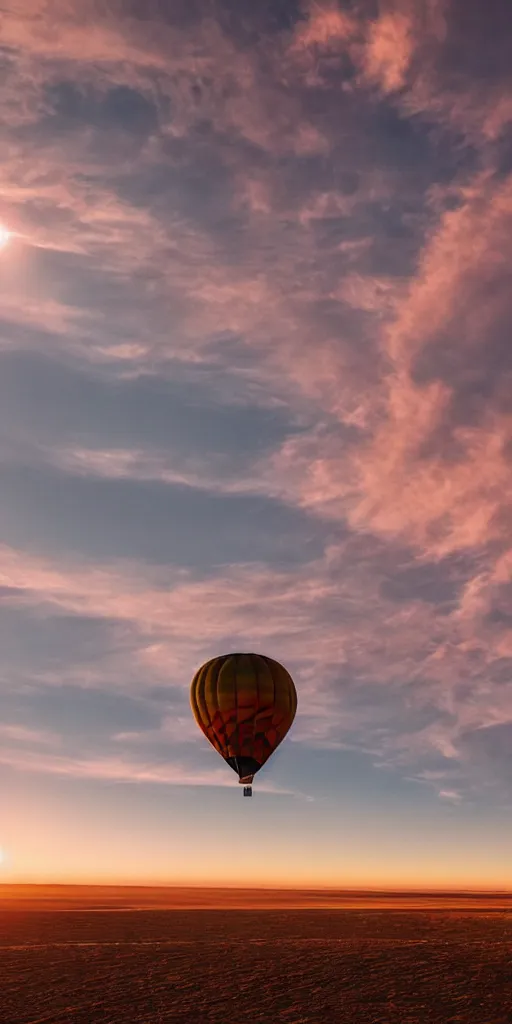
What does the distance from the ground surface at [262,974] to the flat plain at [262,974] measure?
63mm

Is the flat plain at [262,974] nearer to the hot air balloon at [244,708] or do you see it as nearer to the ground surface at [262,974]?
the ground surface at [262,974]

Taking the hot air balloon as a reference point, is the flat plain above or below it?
below

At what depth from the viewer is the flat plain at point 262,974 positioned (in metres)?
26.7

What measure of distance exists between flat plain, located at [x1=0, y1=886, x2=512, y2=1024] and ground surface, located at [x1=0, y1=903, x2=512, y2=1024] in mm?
63

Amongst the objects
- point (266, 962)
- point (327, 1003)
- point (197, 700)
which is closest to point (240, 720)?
point (197, 700)

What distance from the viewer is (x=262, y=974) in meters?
33.1

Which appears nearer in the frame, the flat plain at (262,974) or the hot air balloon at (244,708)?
the flat plain at (262,974)

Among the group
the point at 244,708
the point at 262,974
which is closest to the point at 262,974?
the point at 262,974

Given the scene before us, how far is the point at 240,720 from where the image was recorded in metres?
39.3

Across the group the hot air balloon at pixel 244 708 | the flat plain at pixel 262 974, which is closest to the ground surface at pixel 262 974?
the flat plain at pixel 262 974

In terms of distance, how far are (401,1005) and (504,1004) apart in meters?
3.91

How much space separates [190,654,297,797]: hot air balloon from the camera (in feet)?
129

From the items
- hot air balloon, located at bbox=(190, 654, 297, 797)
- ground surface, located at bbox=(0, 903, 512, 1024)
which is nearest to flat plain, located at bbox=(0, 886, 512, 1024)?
ground surface, located at bbox=(0, 903, 512, 1024)

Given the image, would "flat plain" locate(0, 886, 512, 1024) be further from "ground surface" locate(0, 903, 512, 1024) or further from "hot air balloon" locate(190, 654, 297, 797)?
"hot air balloon" locate(190, 654, 297, 797)
